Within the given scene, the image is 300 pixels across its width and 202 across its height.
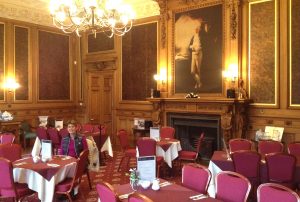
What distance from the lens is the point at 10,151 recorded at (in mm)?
6027

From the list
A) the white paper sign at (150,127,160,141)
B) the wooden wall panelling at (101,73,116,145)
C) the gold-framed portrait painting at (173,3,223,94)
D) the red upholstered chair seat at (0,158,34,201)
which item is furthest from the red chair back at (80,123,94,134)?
the red upholstered chair seat at (0,158,34,201)

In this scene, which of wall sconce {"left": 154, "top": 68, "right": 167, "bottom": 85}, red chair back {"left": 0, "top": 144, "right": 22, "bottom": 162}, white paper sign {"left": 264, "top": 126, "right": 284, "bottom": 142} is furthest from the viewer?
wall sconce {"left": 154, "top": 68, "right": 167, "bottom": 85}

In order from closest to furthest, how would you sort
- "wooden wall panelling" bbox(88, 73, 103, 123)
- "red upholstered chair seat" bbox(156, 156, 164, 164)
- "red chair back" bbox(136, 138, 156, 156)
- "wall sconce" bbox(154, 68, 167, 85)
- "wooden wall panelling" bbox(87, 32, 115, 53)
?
"red chair back" bbox(136, 138, 156, 156)
"red upholstered chair seat" bbox(156, 156, 164, 164)
"wall sconce" bbox(154, 68, 167, 85)
"wooden wall panelling" bbox(87, 32, 115, 53)
"wooden wall panelling" bbox(88, 73, 103, 123)

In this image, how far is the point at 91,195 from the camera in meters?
5.89

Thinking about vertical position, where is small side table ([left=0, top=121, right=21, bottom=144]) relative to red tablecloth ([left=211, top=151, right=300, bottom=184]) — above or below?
above

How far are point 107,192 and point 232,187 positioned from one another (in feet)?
4.43

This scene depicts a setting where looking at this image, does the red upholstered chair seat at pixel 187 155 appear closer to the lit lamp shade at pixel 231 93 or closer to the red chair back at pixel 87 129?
the lit lamp shade at pixel 231 93

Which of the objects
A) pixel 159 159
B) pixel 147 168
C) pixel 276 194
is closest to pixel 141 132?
pixel 159 159

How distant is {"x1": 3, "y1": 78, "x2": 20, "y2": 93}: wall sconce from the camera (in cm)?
1059

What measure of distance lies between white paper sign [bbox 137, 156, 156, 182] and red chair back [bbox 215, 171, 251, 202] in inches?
29.7

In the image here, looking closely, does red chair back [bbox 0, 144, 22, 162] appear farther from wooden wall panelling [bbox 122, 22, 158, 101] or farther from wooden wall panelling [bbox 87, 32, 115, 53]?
wooden wall panelling [bbox 87, 32, 115, 53]

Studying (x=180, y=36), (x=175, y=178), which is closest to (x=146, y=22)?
(x=180, y=36)

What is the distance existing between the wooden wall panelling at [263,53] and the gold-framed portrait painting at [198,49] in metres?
0.83

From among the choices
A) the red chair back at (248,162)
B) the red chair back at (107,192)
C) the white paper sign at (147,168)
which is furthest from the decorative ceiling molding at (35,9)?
the red chair back at (107,192)
